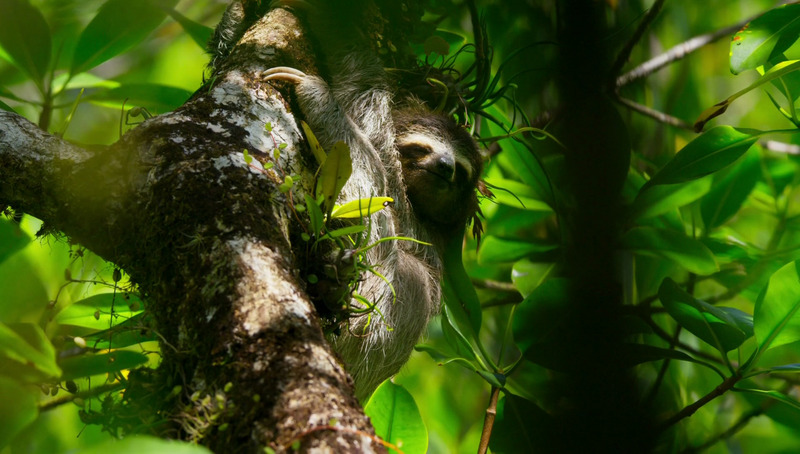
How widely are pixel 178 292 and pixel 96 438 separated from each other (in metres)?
1.55

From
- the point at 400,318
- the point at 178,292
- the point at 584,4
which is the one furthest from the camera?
the point at 400,318

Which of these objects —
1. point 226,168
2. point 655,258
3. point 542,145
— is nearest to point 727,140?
point 655,258

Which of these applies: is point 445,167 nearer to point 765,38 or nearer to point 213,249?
point 765,38

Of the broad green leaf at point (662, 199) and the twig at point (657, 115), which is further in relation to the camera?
the twig at point (657, 115)

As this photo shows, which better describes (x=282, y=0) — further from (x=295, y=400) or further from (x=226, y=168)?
(x=295, y=400)

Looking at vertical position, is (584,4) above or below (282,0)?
below

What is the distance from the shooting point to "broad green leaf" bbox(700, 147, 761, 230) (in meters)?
3.57

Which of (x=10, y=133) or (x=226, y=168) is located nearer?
(x=226, y=168)

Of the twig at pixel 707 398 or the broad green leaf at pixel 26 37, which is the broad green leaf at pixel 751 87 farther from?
the broad green leaf at pixel 26 37

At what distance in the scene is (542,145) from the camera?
4000mm

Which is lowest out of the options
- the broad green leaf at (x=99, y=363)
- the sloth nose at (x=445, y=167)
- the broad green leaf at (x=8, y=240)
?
the broad green leaf at (x=99, y=363)

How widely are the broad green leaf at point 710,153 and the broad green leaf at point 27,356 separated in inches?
100

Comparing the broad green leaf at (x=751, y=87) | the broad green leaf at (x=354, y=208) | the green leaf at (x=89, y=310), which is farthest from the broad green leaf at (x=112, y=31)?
the broad green leaf at (x=751, y=87)

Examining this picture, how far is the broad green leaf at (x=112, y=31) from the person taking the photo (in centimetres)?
296
